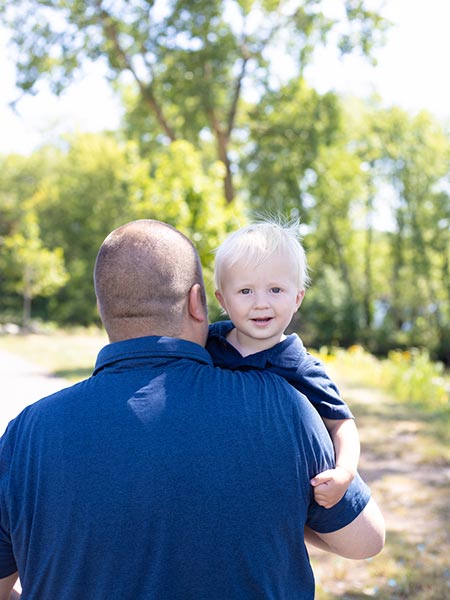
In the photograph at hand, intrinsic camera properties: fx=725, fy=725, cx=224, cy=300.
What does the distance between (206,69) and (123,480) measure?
50.4 feet

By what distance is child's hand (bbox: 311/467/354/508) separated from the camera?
161 centimetres

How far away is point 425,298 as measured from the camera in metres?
31.0

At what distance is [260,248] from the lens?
6.72 feet

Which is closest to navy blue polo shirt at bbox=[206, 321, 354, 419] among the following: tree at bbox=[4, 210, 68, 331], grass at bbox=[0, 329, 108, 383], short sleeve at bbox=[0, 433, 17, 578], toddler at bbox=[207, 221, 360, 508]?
toddler at bbox=[207, 221, 360, 508]

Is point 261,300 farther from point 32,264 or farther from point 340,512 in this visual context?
point 32,264

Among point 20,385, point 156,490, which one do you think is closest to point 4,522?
point 156,490

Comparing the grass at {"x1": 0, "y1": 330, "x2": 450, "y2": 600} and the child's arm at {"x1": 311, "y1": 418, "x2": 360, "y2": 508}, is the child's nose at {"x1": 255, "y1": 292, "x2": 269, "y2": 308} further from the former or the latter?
the grass at {"x1": 0, "y1": 330, "x2": 450, "y2": 600}

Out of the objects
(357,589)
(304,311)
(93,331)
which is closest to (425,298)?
(304,311)

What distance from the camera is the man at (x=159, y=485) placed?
58.9 inches

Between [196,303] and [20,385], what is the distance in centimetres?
1115

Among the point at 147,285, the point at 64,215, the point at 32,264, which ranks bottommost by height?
the point at 32,264

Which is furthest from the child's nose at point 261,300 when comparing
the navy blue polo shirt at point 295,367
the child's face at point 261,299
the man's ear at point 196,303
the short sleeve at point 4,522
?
the short sleeve at point 4,522

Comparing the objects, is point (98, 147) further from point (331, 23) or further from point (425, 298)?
point (331, 23)

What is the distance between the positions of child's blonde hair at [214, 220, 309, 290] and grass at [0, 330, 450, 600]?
3.07 meters
